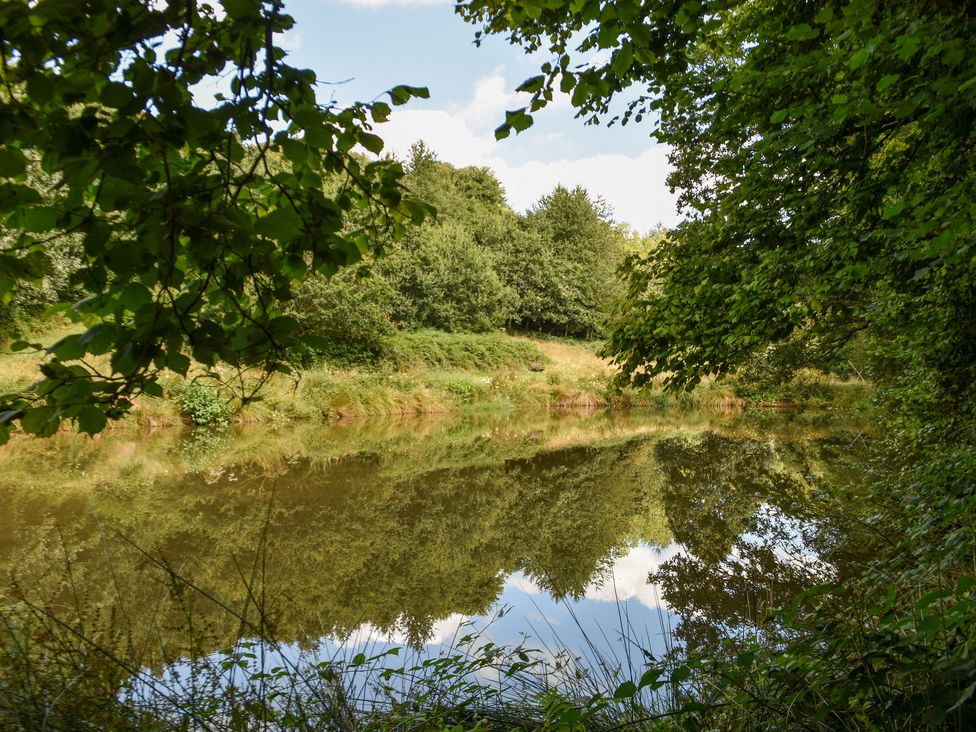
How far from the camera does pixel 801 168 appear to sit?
409cm

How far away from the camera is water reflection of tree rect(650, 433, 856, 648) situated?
4.65m

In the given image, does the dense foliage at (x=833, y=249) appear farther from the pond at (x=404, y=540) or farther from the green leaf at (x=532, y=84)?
the pond at (x=404, y=540)

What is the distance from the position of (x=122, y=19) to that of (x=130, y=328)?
0.61 metres

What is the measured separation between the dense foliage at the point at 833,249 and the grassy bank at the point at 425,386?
792 centimetres

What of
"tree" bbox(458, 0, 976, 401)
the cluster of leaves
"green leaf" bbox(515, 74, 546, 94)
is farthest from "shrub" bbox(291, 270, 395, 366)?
"green leaf" bbox(515, 74, 546, 94)

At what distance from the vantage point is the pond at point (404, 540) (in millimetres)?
4215

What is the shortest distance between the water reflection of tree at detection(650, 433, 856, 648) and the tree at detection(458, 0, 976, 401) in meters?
1.91

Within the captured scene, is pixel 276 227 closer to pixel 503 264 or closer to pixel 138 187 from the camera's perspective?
pixel 138 187

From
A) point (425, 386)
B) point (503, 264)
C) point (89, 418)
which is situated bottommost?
point (425, 386)

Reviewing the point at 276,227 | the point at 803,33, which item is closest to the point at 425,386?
the point at 803,33

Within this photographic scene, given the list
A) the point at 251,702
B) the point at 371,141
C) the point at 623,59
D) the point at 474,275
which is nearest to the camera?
the point at 371,141

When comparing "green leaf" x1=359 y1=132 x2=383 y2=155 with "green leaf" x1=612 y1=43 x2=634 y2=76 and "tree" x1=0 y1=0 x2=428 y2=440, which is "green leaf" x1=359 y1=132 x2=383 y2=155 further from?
"green leaf" x1=612 y1=43 x2=634 y2=76

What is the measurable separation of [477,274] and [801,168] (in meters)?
24.2

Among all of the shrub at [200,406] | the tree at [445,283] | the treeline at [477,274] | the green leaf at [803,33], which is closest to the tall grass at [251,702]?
the green leaf at [803,33]
